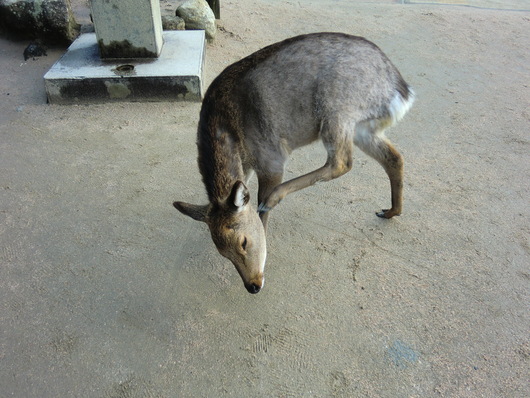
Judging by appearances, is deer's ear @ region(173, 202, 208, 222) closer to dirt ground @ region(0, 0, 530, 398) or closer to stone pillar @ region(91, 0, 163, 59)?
dirt ground @ region(0, 0, 530, 398)

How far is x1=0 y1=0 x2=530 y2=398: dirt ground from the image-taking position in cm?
271

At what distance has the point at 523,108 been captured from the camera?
554 cm

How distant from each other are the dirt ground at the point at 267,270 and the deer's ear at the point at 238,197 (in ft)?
2.73

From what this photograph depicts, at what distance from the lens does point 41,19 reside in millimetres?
6566

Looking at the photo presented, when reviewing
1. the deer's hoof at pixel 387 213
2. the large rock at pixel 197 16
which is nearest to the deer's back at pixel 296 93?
the deer's hoof at pixel 387 213

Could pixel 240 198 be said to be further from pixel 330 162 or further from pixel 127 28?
pixel 127 28

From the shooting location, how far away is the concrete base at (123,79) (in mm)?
5363

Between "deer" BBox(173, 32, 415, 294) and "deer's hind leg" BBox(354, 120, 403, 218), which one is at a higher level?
"deer" BBox(173, 32, 415, 294)

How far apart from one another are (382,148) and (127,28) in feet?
12.5

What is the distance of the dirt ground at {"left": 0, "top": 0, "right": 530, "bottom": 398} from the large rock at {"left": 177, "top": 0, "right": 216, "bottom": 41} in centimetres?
214

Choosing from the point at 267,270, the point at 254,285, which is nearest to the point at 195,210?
the point at 254,285

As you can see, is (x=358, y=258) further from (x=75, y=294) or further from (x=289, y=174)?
(x=75, y=294)

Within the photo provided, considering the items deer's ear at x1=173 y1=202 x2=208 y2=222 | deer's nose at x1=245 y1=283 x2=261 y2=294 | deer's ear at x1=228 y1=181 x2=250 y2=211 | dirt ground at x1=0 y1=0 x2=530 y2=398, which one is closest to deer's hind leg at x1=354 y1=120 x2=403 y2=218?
dirt ground at x1=0 y1=0 x2=530 y2=398

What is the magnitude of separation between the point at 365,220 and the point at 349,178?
66 centimetres
